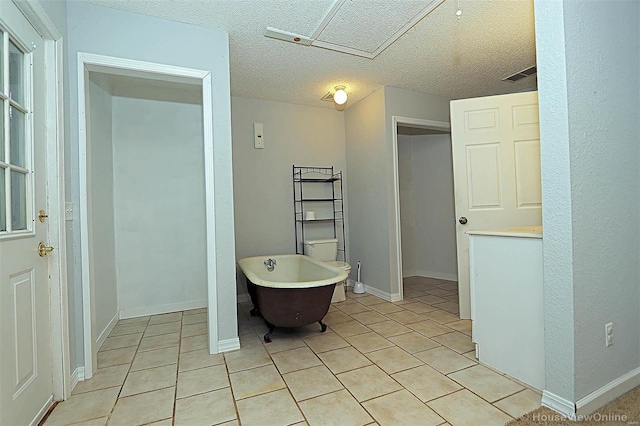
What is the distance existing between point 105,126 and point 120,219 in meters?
0.92

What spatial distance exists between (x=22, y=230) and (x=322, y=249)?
278cm

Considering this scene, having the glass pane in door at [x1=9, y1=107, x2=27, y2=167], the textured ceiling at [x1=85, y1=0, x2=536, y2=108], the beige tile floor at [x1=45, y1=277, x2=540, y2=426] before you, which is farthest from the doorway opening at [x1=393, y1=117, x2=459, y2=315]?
the glass pane in door at [x1=9, y1=107, x2=27, y2=167]

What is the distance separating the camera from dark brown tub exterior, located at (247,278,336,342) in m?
2.36

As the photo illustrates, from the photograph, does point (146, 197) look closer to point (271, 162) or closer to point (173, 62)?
point (271, 162)

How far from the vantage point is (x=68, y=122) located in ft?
→ 6.38

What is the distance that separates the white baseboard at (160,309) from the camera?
318 centimetres

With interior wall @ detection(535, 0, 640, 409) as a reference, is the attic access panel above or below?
above

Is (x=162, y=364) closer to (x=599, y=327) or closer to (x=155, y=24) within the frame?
(x=155, y=24)

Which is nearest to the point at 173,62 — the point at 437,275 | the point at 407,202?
the point at 407,202

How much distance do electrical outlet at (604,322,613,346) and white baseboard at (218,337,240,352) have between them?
2.28 m

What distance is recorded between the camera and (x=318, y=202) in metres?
4.22

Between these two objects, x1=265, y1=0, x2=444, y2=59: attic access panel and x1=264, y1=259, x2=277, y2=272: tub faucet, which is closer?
x1=265, y1=0, x2=444, y2=59: attic access panel

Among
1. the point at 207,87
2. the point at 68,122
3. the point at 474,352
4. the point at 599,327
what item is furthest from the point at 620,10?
the point at 68,122

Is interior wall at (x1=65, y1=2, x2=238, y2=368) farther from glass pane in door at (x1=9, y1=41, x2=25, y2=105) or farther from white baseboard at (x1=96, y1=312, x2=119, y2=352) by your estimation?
white baseboard at (x1=96, y1=312, x2=119, y2=352)
